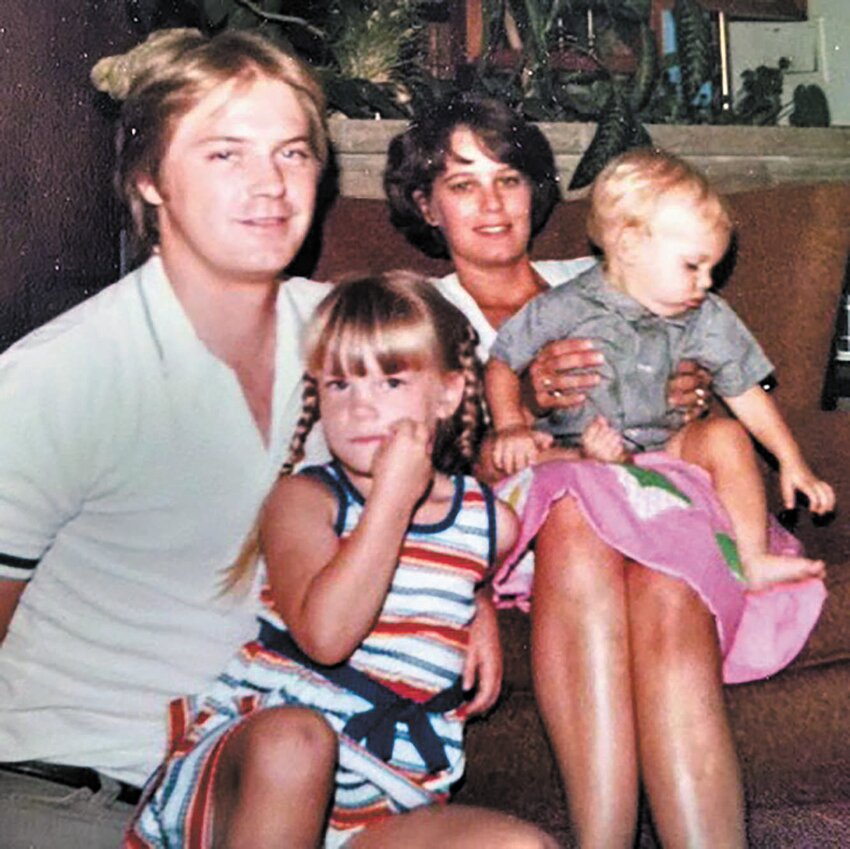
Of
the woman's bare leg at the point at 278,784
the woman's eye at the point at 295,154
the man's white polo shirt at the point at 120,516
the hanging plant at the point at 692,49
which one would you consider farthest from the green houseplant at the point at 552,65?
the woman's bare leg at the point at 278,784

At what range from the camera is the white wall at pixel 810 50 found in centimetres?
214

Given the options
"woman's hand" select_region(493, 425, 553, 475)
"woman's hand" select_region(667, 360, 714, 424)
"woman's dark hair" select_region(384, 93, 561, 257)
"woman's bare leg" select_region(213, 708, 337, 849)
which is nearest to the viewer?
"woman's bare leg" select_region(213, 708, 337, 849)

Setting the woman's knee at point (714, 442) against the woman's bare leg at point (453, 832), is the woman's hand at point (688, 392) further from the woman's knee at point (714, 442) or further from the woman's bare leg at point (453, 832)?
the woman's bare leg at point (453, 832)

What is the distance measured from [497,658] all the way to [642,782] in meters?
0.14

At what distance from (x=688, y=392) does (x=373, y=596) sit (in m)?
0.54

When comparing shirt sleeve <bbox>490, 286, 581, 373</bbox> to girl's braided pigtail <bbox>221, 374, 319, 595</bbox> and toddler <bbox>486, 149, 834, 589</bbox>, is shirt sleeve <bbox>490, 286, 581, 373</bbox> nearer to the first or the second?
toddler <bbox>486, 149, 834, 589</bbox>

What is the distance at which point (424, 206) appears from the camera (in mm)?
1437

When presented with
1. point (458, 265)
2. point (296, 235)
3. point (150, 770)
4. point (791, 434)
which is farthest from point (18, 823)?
point (791, 434)

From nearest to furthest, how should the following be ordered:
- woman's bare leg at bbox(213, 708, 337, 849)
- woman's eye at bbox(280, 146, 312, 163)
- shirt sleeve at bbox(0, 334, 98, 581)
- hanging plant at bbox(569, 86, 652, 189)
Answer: woman's bare leg at bbox(213, 708, 337, 849) → shirt sleeve at bbox(0, 334, 98, 581) → woman's eye at bbox(280, 146, 312, 163) → hanging plant at bbox(569, 86, 652, 189)

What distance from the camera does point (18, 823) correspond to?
3.11 feet

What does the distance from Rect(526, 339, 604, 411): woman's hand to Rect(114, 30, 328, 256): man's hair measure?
0.32 metres

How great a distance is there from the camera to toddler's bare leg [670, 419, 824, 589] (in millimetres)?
1153

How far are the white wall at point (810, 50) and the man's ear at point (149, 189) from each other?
4.61 feet

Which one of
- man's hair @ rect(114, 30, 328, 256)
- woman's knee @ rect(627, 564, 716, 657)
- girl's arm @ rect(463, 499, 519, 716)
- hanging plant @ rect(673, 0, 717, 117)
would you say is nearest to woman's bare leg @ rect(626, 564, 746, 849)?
woman's knee @ rect(627, 564, 716, 657)
